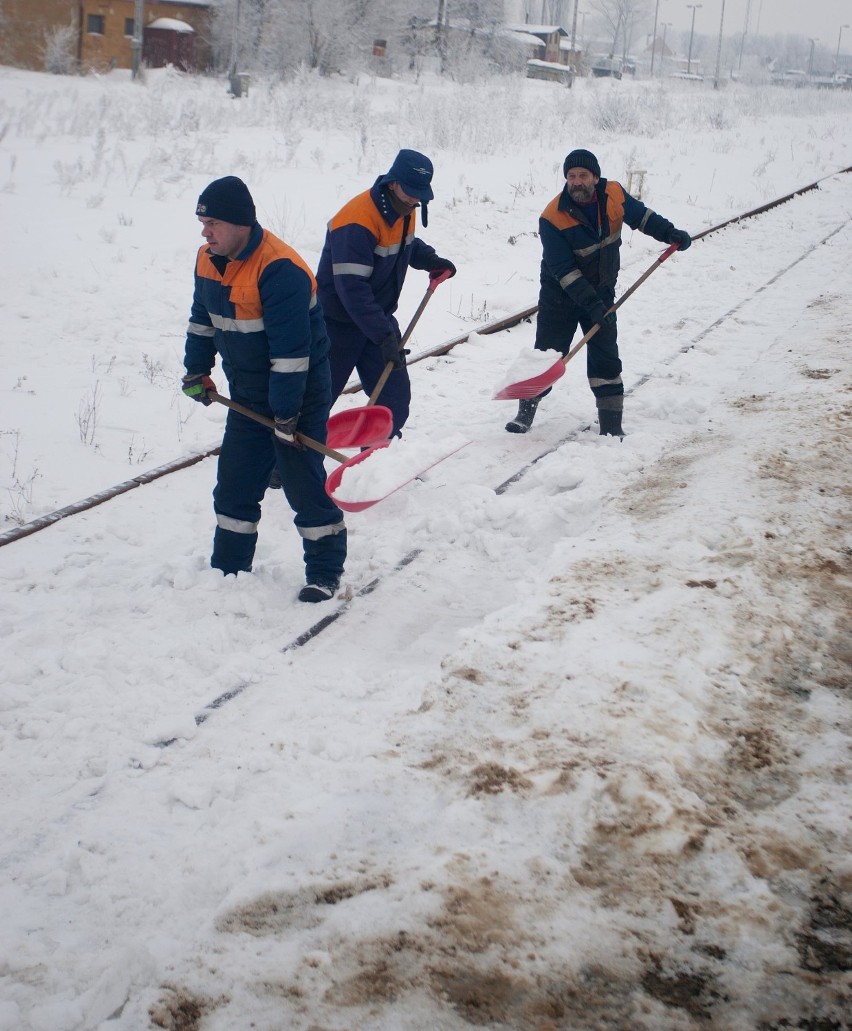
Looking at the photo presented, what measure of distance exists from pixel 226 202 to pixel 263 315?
0.47 metres

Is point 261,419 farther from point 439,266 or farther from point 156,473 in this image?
point 439,266

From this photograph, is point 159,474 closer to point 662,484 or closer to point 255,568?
point 255,568

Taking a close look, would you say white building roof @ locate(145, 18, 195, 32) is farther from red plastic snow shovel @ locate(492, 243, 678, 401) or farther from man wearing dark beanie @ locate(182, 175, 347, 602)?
man wearing dark beanie @ locate(182, 175, 347, 602)

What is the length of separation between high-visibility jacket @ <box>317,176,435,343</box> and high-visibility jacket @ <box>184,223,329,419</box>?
723 millimetres

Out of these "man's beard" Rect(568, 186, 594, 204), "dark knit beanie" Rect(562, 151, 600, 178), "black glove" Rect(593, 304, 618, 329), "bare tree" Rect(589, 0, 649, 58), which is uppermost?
"bare tree" Rect(589, 0, 649, 58)

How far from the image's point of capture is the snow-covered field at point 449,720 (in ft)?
7.13

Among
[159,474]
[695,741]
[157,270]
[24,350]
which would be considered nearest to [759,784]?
[695,741]

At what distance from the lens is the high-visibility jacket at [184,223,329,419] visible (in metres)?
3.55

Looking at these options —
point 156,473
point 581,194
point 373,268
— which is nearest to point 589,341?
point 581,194

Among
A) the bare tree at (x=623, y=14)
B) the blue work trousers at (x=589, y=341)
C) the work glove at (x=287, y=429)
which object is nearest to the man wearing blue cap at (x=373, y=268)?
the work glove at (x=287, y=429)

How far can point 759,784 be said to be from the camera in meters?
2.79

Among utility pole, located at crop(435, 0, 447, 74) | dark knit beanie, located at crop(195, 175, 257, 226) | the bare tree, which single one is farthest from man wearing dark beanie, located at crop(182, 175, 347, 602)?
the bare tree

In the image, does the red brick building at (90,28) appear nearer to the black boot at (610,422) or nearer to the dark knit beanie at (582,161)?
the dark knit beanie at (582,161)

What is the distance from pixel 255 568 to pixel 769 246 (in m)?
10.5
